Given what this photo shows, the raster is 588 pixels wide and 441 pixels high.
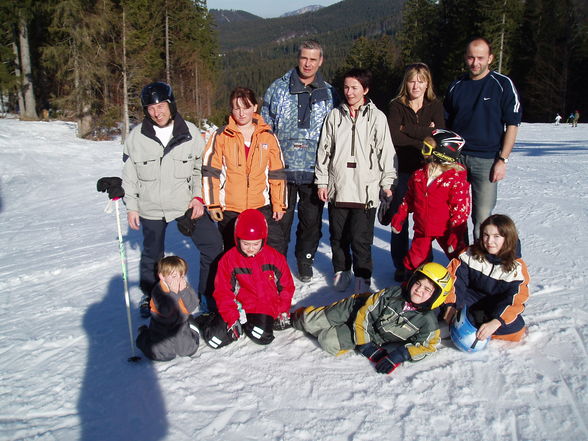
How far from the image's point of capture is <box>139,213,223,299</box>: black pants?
12.1ft

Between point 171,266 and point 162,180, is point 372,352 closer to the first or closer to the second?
point 171,266

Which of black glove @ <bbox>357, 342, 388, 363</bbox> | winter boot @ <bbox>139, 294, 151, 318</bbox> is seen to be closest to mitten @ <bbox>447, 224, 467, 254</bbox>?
black glove @ <bbox>357, 342, 388, 363</bbox>

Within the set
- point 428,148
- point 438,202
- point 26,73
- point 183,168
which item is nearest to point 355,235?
point 438,202

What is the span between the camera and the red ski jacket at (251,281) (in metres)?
3.44

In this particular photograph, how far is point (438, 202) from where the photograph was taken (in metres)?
3.70

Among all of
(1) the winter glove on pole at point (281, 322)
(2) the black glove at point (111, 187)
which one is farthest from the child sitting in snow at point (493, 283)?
(2) the black glove at point (111, 187)

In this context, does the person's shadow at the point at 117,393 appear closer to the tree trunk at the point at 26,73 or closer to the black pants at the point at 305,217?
the black pants at the point at 305,217

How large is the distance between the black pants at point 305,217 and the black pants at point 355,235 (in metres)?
0.22

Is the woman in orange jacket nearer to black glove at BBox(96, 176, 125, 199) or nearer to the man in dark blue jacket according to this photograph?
black glove at BBox(96, 176, 125, 199)

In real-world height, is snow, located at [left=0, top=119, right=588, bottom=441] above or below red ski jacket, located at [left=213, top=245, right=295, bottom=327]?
below

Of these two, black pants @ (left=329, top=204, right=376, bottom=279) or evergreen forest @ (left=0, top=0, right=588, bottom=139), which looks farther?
evergreen forest @ (left=0, top=0, right=588, bottom=139)

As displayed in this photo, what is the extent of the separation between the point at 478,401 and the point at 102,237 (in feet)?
18.5

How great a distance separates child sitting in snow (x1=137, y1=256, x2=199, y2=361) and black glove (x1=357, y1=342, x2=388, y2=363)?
1307mm

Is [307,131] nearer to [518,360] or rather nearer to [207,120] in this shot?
[518,360]
